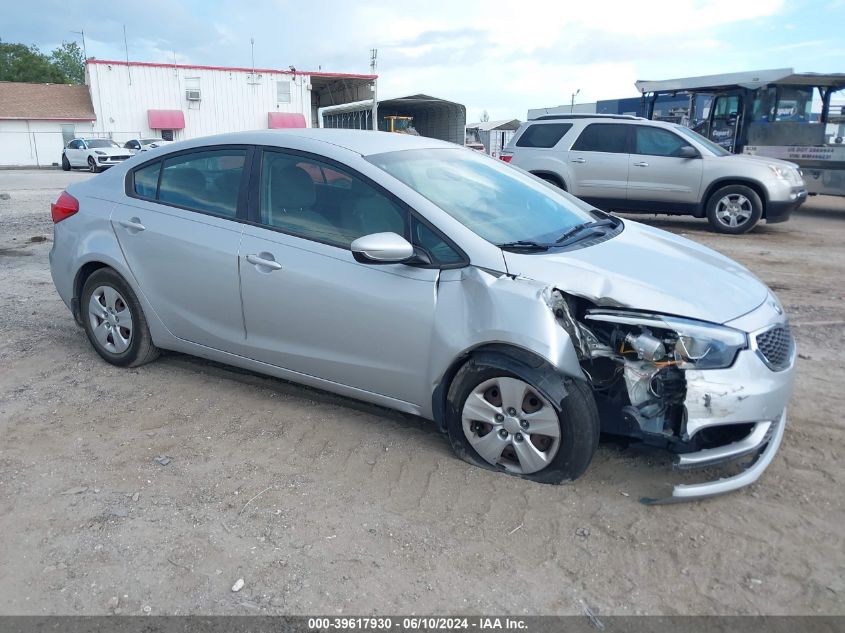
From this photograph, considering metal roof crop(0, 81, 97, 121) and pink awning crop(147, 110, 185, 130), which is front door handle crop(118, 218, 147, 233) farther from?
metal roof crop(0, 81, 97, 121)

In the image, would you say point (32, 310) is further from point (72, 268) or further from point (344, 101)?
point (344, 101)

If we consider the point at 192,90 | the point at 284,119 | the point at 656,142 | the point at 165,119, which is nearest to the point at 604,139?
the point at 656,142

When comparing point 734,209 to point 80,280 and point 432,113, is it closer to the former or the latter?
point 80,280

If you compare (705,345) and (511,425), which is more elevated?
(705,345)

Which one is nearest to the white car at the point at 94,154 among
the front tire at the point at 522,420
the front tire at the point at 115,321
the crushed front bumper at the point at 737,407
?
the front tire at the point at 115,321

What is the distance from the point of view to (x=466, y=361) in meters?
3.35

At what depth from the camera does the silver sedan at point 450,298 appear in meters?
3.10

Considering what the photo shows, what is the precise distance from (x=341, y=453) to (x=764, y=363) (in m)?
2.14

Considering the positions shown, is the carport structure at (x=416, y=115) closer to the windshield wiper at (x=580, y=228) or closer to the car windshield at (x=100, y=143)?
the car windshield at (x=100, y=143)

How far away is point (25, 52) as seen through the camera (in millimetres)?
74125

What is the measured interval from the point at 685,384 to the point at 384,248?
153 cm

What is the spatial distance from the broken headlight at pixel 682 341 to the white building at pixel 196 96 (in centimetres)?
3887

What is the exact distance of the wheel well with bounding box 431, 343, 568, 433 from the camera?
315 cm

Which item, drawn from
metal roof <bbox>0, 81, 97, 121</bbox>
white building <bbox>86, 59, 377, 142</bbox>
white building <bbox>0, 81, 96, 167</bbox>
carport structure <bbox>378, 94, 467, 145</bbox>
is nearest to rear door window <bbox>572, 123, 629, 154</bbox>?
carport structure <bbox>378, 94, 467, 145</bbox>
